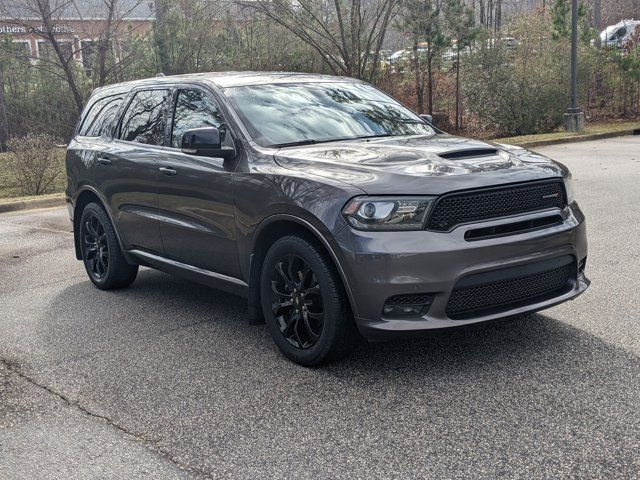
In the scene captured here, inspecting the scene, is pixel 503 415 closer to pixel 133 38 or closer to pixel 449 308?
pixel 449 308

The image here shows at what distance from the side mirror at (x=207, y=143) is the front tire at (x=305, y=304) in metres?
0.78

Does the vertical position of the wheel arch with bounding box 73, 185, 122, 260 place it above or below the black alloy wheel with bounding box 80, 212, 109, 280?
above

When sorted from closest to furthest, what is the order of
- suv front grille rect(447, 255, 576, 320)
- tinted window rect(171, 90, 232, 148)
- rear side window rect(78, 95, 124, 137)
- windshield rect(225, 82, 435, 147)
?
1. suv front grille rect(447, 255, 576, 320)
2. windshield rect(225, 82, 435, 147)
3. tinted window rect(171, 90, 232, 148)
4. rear side window rect(78, 95, 124, 137)

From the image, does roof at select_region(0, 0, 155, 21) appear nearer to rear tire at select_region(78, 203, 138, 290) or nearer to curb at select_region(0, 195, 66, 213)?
curb at select_region(0, 195, 66, 213)

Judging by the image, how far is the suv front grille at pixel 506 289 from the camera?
4.15 m

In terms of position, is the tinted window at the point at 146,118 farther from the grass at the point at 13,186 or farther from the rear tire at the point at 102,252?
the grass at the point at 13,186

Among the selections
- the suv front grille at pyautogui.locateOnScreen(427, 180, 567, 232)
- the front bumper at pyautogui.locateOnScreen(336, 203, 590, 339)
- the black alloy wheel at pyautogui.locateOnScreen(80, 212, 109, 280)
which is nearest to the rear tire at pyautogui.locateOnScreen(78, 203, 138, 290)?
the black alloy wheel at pyautogui.locateOnScreen(80, 212, 109, 280)

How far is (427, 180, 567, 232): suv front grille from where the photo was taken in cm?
412

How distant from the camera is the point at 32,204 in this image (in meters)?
12.9

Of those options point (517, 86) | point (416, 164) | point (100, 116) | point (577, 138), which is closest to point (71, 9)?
point (517, 86)

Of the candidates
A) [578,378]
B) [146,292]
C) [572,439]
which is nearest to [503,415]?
[572,439]

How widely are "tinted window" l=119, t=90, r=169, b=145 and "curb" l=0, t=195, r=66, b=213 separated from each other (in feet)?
22.8

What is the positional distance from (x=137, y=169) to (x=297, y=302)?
2.16 metres

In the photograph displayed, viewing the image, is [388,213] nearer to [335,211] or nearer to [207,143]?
[335,211]
